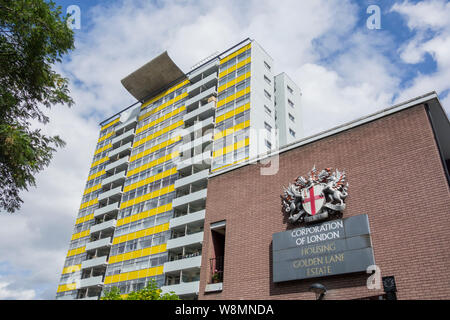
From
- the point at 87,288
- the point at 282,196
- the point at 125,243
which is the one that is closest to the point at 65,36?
the point at 282,196

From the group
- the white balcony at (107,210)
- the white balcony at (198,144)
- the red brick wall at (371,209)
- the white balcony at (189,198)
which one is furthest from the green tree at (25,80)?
the white balcony at (107,210)

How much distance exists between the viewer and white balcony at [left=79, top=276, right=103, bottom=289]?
49.0m

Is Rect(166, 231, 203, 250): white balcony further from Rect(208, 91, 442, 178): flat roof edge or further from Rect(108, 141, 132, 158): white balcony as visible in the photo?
Rect(208, 91, 442, 178): flat roof edge

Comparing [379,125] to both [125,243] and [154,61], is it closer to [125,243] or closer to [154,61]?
[125,243]

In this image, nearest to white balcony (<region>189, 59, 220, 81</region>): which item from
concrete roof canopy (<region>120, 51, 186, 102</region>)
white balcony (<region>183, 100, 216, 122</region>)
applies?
concrete roof canopy (<region>120, 51, 186, 102</region>)

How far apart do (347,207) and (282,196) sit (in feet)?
9.97

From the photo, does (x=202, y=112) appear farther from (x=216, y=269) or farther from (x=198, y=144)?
(x=216, y=269)

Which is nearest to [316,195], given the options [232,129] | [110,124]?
[232,129]

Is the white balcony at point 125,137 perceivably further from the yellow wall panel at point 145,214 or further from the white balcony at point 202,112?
the yellow wall panel at point 145,214

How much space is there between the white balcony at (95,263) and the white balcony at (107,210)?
7.03 meters

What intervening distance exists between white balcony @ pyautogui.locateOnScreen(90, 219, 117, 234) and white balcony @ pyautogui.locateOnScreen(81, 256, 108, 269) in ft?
14.2

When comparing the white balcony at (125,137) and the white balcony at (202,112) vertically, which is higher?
the white balcony at (125,137)

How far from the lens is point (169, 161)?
51.2m

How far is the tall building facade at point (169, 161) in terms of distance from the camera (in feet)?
143
